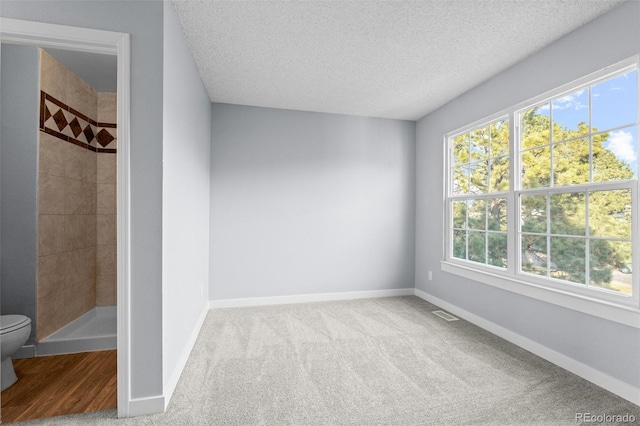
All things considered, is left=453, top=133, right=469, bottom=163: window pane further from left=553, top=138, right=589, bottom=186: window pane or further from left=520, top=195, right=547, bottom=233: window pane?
left=553, top=138, right=589, bottom=186: window pane

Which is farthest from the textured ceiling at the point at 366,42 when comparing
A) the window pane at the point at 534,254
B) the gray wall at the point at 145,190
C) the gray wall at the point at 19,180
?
the window pane at the point at 534,254

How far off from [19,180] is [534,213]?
173 inches

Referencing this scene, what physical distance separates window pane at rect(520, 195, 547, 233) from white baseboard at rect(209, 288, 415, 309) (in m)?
2.06

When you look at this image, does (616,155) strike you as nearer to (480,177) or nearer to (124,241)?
(480,177)

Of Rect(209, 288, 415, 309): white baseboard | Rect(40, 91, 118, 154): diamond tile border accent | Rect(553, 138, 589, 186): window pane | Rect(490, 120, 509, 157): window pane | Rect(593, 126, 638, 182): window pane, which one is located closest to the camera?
Rect(593, 126, 638, 182): window pane

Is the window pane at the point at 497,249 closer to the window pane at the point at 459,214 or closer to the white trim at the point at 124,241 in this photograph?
the window pane at the point at 459,214

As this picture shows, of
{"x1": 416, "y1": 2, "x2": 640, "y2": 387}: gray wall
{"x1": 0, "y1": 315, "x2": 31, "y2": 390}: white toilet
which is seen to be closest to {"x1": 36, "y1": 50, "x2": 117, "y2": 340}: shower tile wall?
{"x1": 0, "y1": 315, "x2": 31, "y2": 390}: white toilet

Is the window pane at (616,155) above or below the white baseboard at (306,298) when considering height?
above

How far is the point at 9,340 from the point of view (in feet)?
6.53

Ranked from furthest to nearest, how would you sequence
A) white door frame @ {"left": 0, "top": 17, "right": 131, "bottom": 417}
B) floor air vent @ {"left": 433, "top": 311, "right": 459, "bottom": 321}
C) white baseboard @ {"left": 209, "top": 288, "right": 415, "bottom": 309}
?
1. white baseboard @ {"left": 209, "top": 288, "right": 415, "bottom": 309}
2. floor air vent @ {"left": 433, "top": 311, "right": 459, "bottom": 321}
3. white door frame @ {"left": 0, "top": 17, "right": 131, "bottom": 417}

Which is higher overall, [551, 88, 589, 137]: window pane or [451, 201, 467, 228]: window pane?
[551, 88, 589, 137]: window pane

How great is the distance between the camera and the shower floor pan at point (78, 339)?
2.53 meters

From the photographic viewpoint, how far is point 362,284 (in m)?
4.30

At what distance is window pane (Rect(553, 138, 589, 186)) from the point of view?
2.31 meters
